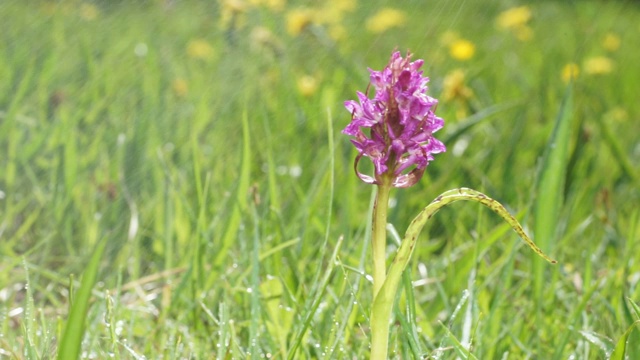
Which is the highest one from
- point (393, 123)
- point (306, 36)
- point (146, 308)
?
point (393, 123)

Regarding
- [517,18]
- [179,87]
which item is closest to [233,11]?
[179,87]

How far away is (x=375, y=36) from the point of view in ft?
11.8

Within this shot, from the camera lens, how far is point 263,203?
1.49 metres

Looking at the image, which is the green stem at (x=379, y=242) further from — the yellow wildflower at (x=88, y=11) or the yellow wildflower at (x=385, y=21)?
the yellow wildflower at (x=385, y=21)

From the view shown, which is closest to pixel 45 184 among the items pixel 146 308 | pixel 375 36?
pixel 146 308

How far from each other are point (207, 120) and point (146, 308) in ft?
2.32

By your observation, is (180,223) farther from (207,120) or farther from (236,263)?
(207,120)

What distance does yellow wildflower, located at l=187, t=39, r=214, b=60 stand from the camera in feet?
8.74

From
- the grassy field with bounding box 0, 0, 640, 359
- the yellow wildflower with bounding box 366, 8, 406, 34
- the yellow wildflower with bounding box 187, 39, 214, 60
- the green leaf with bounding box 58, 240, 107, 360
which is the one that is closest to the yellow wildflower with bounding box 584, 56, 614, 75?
the grassy field with bounding box 0, 0, 640, 359

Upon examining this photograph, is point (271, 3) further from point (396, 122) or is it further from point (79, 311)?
point (79, 311)

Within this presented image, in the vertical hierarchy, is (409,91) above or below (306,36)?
above

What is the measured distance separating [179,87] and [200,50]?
0.50 meters

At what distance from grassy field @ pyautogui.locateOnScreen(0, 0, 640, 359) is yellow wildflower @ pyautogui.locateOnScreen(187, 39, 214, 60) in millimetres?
11

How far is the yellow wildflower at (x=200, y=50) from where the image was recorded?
266cm
